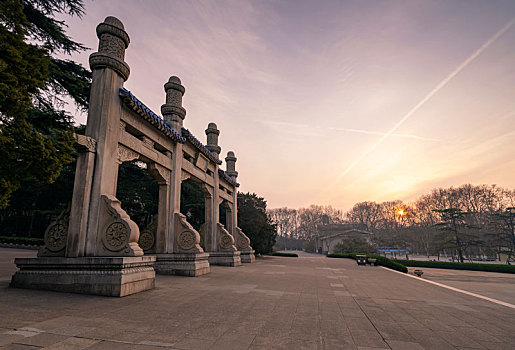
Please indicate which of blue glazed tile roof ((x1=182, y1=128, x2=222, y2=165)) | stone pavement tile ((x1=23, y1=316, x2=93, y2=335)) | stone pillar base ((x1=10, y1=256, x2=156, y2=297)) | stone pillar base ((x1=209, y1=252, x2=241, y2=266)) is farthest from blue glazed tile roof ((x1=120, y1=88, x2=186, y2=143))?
stone pillar base ((x1=209, y1=252, x2=241, y2=266))

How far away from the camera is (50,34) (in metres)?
10.9

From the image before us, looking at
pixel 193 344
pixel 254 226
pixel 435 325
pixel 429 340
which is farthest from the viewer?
pixel 254 226

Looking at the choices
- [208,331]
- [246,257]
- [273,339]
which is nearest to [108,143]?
[208,331]

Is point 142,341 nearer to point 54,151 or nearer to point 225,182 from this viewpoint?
point 54,151

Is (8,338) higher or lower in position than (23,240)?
lower

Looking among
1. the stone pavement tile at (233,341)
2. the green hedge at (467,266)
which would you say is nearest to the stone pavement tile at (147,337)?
the stone pavement tile at (233,341)

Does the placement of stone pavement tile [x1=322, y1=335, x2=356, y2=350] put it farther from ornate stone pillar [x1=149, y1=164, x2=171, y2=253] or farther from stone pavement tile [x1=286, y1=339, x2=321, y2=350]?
ornate stone pillar [x1=149, y1=164, x2=171, y2=253]

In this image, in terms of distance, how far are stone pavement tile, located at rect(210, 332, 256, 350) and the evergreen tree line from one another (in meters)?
35.4

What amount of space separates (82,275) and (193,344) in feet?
14.4

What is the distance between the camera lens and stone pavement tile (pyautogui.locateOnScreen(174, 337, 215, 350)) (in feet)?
10.3

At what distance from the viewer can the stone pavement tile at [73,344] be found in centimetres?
298

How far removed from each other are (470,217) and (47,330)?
5922cm

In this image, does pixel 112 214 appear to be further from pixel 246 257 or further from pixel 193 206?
pixel 193 206

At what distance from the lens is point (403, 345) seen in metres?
3.46
